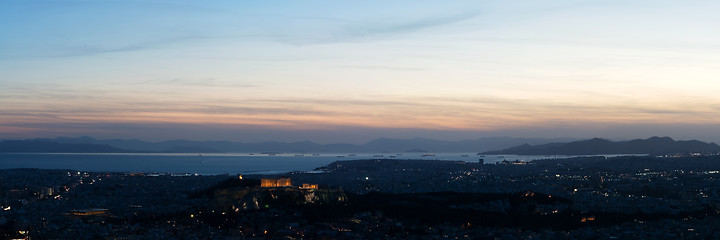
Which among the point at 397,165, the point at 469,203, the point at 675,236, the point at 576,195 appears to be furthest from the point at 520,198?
the point at 397,165

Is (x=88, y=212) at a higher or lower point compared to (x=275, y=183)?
lower

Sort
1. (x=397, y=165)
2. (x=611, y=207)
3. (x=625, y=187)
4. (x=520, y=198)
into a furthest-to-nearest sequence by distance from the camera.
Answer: (x=397, y=165) → (x=625, y=187) → (x=520, y=198) → (x=611, y=207)

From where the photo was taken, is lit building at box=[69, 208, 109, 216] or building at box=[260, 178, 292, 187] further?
building at box=[260, 178, 292, 187]

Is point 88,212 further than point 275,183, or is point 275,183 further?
point 275,183

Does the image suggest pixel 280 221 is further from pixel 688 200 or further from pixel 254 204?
pixel 688 200

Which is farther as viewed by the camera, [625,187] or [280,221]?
[625,187]

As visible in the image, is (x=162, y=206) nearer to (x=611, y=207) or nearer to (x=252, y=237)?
(x=252, y=237)

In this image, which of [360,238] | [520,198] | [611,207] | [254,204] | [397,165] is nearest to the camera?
[360,238]

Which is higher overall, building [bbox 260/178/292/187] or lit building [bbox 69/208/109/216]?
Result: building [bbox 260/178/292/187]

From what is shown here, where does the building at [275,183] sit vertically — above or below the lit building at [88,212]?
above

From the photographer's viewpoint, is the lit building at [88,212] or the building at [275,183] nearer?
the lit building at [88,212]
